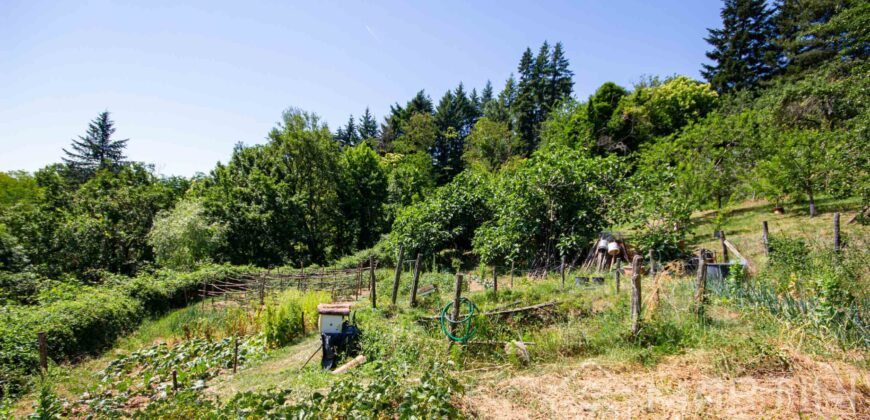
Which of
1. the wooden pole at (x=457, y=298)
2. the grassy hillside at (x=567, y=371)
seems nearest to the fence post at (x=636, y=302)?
the grassy hillside at (x=567, y=371)

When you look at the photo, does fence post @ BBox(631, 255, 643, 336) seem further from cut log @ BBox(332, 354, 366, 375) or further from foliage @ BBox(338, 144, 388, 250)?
foliage @ BBox(338, 144, 388, 250)

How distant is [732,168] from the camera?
50.0 feet

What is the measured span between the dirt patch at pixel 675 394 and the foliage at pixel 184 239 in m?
20.9

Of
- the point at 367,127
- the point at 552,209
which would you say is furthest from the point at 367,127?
the point at 552,209

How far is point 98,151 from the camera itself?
38938mm

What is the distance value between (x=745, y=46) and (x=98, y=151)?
64378mm

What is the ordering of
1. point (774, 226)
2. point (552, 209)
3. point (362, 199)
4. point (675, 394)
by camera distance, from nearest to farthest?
point (675, 394), point (774, 226), point (552, 209), point (362, 199)

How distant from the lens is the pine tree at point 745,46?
26906mm

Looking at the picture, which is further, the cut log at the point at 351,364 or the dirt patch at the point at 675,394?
the cut log at the point at 351,364

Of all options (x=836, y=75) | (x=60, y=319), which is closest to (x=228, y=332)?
(x=60, y=319)

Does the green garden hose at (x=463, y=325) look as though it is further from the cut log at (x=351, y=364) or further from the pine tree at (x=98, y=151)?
the pine tree at (x=98, y=151)

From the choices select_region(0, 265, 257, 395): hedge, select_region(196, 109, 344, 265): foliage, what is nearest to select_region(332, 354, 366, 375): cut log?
select_region(0, 265, 257, 395): hedge

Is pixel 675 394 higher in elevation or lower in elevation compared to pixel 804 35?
lower

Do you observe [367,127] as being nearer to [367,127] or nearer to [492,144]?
[367,127]
